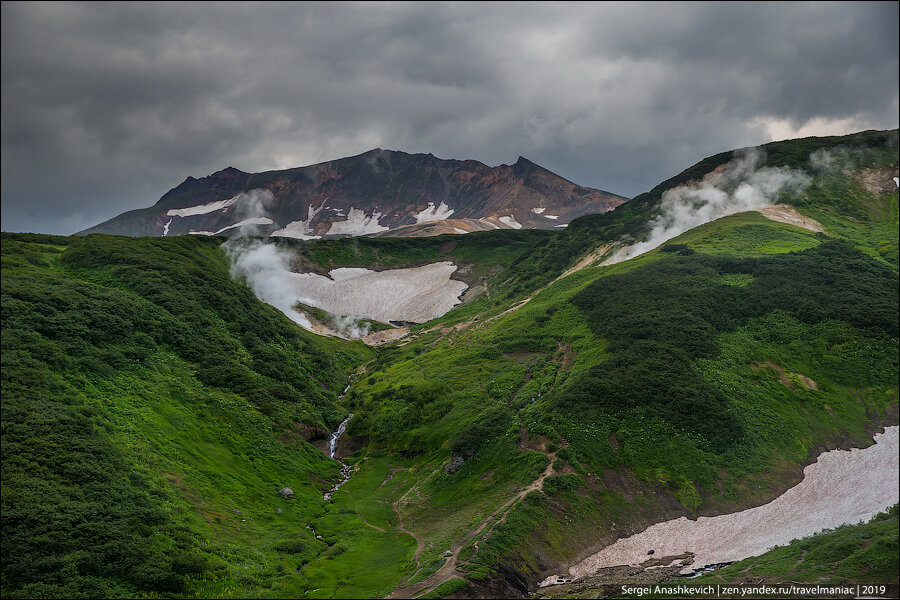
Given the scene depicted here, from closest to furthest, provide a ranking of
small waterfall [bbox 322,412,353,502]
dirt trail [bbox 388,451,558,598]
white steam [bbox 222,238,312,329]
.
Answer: dirt trail [bbox 388,451,558,598] → small waterfall [bbox 322,412,353,502] → white steam [bbox 222,238,312,329]

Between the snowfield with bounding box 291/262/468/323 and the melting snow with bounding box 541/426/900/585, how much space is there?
327 feet

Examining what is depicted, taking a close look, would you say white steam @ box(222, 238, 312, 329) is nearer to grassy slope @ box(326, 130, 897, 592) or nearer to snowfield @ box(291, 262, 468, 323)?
snowfield @ box(291, 262, 468, 323)

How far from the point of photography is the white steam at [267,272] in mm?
125875

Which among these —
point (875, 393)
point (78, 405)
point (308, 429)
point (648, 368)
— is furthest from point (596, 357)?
point (78, 405)

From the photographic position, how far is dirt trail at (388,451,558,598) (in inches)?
1310

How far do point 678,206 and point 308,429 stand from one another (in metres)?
103

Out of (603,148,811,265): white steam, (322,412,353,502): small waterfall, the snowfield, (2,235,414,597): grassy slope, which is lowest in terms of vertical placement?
(322,412,353,502): small waterfall

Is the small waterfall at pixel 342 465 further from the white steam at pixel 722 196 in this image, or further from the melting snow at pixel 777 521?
the white steam at pixel 722 196

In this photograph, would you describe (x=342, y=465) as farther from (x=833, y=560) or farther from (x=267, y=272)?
(x=267, y=272)

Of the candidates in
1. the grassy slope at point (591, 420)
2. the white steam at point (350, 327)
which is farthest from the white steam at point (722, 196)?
the white steam at point (350, 327)

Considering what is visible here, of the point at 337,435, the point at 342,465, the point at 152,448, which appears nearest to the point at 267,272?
the point at 337,435

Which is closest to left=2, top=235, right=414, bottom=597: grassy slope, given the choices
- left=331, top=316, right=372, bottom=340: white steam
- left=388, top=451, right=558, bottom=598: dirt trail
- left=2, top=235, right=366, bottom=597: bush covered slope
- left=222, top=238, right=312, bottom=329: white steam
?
left=2, top=235, right=366, bottom=597: bush covered slope

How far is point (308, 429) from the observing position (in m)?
65.9

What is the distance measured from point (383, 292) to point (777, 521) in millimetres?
121020
